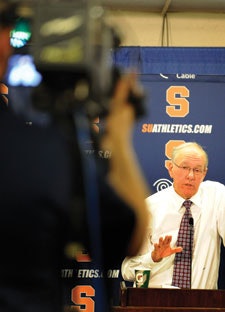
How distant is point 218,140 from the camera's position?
5.30 meters

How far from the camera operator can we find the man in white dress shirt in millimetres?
3560

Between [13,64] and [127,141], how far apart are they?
0.68 ft

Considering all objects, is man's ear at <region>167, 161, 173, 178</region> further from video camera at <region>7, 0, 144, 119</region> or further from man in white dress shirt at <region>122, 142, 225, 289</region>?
video camera at <region>7, 0, 144, 119</region>

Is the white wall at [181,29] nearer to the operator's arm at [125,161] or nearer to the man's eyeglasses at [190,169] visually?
the man's eyeglasses at [190,169]

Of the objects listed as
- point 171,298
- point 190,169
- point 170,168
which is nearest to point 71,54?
point 171,298

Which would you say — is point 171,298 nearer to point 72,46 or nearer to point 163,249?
point 163,249

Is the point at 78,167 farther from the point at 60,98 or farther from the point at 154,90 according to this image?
the point at 154,90

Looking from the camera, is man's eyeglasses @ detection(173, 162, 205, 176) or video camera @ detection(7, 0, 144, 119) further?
man's eyeglasses @ detection(173, 162, 205, 176)

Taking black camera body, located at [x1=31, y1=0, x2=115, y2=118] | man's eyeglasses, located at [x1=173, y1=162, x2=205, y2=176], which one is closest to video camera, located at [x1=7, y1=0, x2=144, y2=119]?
black camera body, located at [x1=31, y1=0, x2=115, y2=118]

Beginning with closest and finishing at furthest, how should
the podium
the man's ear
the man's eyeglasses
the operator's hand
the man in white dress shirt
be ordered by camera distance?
1. the podium
2. the operator's hand
3. the man in white dress shirt
4. the man's eyeglasses
5. the man's ear

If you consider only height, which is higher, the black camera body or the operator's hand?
the operator's hand

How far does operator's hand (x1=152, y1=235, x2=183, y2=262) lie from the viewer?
14.4ft

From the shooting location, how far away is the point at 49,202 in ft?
3.36

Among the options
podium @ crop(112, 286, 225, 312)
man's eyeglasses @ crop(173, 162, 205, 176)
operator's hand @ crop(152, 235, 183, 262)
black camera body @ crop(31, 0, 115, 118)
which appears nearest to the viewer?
black camera body @ crop(31, 0, 115, 118)
